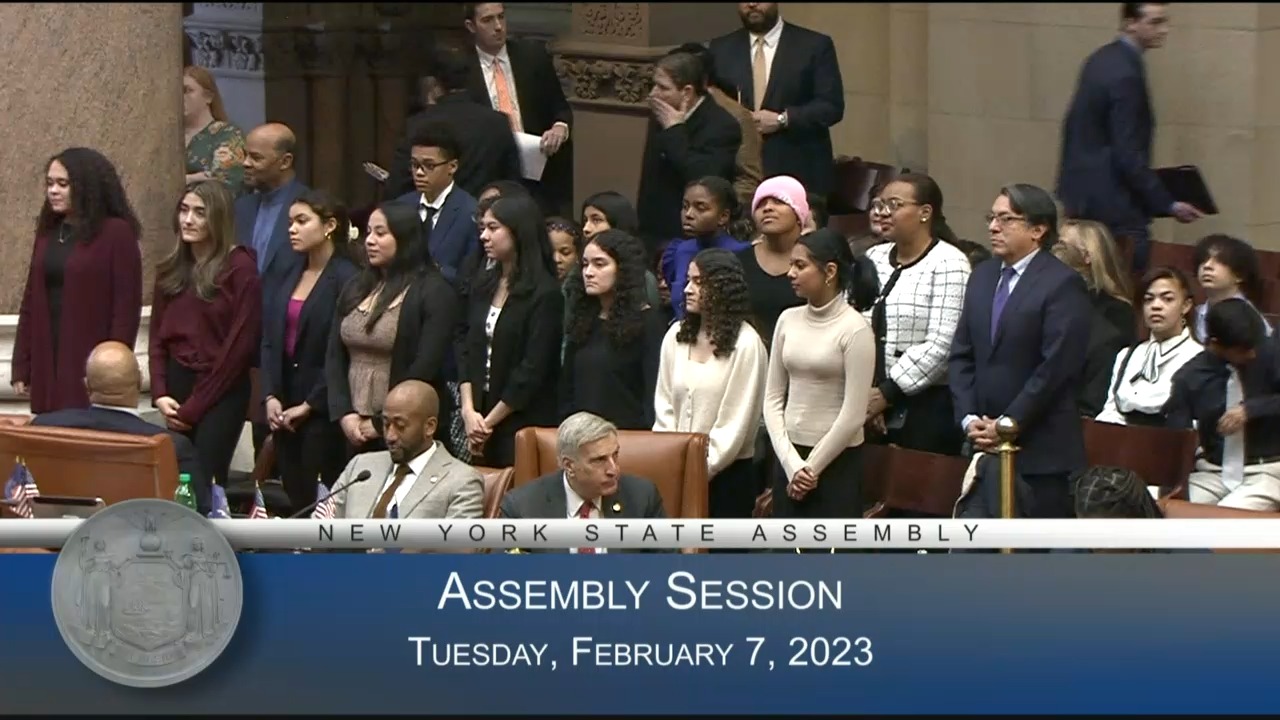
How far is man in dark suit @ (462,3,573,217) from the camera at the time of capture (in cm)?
1291

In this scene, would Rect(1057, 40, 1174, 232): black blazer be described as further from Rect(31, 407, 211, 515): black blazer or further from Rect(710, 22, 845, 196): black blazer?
Rect(31, 407, 211, 515): black blazer

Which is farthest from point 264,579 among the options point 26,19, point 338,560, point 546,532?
point 26,19

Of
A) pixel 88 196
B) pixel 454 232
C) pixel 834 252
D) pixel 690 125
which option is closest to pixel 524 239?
pixel 454 232

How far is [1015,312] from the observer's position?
1046cm

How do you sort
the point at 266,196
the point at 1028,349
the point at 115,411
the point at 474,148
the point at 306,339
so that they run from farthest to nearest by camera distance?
the point at 474,148 < the point at 266,196 < the point at 306,339 < the point at 1028,349 < the point at 115,411

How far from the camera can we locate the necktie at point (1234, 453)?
10117 millimetres

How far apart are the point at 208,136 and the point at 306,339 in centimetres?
208

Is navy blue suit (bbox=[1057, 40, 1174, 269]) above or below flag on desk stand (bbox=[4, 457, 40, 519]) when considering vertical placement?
above

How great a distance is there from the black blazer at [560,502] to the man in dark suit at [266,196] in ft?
7.91

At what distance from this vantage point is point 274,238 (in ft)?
39.9

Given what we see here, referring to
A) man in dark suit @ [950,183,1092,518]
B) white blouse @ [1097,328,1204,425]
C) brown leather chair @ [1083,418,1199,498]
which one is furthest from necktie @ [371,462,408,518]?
white blouse @ [1097,328,1204,425]

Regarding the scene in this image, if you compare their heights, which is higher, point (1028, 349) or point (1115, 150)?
point (1115, 150)

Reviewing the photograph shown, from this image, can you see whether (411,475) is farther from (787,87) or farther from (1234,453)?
(787,87)

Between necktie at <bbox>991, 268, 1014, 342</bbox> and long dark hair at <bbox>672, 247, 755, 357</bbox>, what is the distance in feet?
2.86
